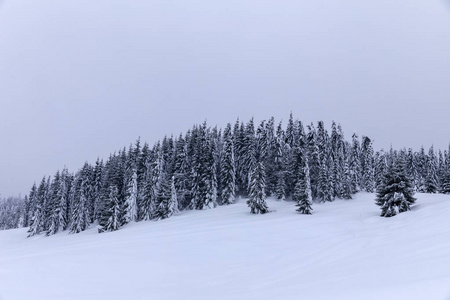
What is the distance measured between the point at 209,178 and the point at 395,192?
34.7m

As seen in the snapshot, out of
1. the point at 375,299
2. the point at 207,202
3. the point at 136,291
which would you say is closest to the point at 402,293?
the point at 375,299

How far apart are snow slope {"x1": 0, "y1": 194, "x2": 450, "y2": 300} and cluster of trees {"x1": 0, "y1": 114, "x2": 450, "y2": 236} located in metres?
20.0

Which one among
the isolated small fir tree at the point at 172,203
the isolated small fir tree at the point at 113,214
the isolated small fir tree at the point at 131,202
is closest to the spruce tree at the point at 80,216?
the isolated small fir tree at the point at 113,214

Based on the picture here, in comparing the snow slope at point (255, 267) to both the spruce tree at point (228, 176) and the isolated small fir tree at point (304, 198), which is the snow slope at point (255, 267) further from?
the spruce tree at point (228, 176)

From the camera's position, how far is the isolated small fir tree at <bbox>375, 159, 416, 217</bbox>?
29797 millimetres

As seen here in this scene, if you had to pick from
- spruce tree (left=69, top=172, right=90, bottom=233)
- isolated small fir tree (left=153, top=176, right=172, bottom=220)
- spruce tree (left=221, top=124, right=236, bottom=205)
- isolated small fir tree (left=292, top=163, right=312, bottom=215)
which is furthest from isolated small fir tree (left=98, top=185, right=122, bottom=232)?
isolated small fir tree (left=292, top=163, right=312, bottom=215)

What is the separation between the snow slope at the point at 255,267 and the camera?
9531 mm

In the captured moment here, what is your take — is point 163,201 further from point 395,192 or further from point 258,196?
point 395,192

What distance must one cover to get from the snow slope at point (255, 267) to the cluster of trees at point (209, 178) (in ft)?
65.5

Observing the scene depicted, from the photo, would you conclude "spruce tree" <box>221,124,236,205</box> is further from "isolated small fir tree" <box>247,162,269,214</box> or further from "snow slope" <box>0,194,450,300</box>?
"snow slope" <box>0,194,450,300</box>

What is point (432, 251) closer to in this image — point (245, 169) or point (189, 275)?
point (189, 275)

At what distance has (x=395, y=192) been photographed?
1203 inches

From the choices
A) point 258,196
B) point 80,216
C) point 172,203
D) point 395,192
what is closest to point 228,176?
point 172,203

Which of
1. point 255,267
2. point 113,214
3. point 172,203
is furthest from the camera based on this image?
point 172,203
